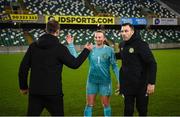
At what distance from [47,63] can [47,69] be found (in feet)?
0.31

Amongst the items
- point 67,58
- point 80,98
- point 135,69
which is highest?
point 67,58

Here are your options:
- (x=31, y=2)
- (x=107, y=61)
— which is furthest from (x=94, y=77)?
(x=31, y=2)

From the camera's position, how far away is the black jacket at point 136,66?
723cm

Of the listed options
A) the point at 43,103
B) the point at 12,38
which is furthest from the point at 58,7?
the point at 43,103

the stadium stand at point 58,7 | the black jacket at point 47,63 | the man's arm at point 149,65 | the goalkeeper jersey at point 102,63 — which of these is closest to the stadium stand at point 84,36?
the stadium stand at point 58,7

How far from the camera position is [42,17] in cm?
4644

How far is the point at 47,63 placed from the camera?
6.13 m

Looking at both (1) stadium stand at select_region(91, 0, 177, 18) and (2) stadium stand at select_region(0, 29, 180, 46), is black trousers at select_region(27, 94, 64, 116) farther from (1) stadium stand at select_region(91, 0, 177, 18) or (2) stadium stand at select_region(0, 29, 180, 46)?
(1) stadium stand at select_region(91, 0, 177, 18)

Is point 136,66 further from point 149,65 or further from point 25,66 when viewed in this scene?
point 25,66

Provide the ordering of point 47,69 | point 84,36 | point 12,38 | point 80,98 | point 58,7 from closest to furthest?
point 47,69 < point 80,98 < point 12,38 < point 84,36 < point 58,7

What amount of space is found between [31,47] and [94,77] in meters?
2.68

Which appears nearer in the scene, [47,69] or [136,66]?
[47,69]

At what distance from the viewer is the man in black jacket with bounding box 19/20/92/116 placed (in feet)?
20.0

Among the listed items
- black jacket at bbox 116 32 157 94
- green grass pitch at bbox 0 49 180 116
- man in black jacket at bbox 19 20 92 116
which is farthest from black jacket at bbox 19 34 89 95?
green grass pitch at bbox 0 49 180 116
